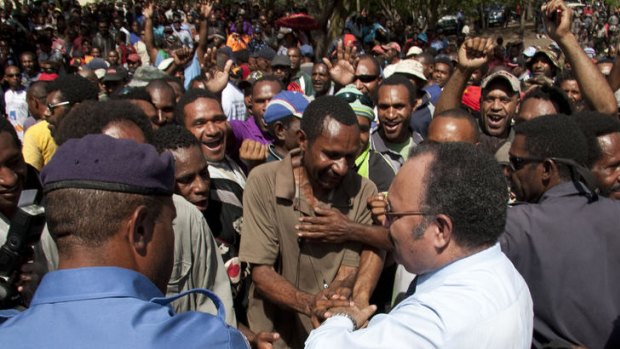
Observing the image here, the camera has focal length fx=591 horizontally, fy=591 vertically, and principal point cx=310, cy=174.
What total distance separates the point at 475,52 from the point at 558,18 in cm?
59

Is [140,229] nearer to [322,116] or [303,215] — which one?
[303,215]

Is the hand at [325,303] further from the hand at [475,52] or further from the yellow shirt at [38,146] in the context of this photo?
the yellow shirt at [38,146]

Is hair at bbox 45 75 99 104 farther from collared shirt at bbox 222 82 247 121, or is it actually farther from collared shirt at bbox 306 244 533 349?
collared shirt at bbox 306 244 533 349

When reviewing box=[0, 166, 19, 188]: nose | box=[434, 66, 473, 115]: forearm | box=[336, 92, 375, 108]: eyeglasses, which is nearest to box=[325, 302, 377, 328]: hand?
box=[0, 166, 19, 188]: nose

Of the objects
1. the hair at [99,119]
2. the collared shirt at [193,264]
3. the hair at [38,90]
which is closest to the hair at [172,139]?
the hair at [99,119]

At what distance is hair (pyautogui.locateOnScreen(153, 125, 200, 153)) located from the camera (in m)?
3.10

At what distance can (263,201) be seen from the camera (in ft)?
9.55

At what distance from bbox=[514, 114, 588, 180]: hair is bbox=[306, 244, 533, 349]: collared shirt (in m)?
1.05

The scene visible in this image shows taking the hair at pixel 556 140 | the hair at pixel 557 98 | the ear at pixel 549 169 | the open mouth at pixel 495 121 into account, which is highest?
the hair at pixel 556 140

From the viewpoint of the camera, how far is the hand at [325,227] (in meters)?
2.79

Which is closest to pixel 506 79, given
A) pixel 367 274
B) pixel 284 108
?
pixel 284 108

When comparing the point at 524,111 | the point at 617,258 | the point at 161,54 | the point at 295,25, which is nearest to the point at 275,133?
the point at 524,111

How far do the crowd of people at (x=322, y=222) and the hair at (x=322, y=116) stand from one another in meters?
0.01

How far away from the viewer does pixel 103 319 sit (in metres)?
1.32
